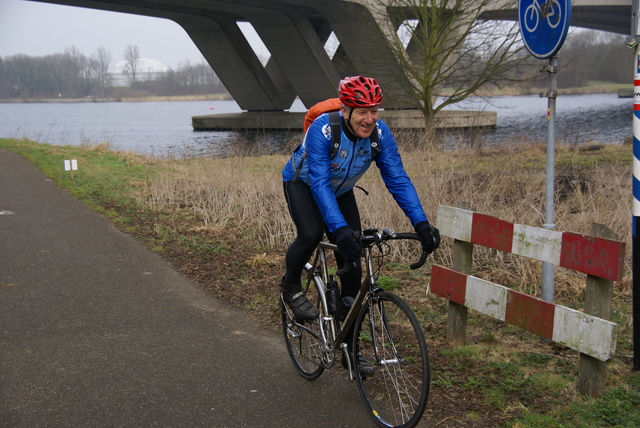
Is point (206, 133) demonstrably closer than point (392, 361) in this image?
No

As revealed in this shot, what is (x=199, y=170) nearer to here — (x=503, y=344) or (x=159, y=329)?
(x=159, y=329)

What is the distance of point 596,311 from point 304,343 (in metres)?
1.82

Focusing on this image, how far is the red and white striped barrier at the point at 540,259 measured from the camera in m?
3.61

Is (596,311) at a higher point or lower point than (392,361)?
higher

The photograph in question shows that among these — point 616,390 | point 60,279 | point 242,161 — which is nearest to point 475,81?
point 242,161

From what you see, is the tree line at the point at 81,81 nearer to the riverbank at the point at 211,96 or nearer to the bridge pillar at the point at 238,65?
the riverbank at the point at 211,96

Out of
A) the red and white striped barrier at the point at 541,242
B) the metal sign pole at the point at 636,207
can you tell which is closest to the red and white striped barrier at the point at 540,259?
the red and white striped barrier at the point at 541,242

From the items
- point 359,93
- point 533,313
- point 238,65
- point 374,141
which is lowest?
point 533,313

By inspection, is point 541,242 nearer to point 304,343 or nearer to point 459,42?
point 304,343

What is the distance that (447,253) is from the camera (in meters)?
7.02

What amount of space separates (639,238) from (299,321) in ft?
7.44

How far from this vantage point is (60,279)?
6906mm

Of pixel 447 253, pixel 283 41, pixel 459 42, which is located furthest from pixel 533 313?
pixel 283 41

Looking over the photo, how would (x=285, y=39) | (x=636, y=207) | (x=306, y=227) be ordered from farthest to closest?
(x=285, y=39)
(x=636, y=207)
(x=306, y=227)
